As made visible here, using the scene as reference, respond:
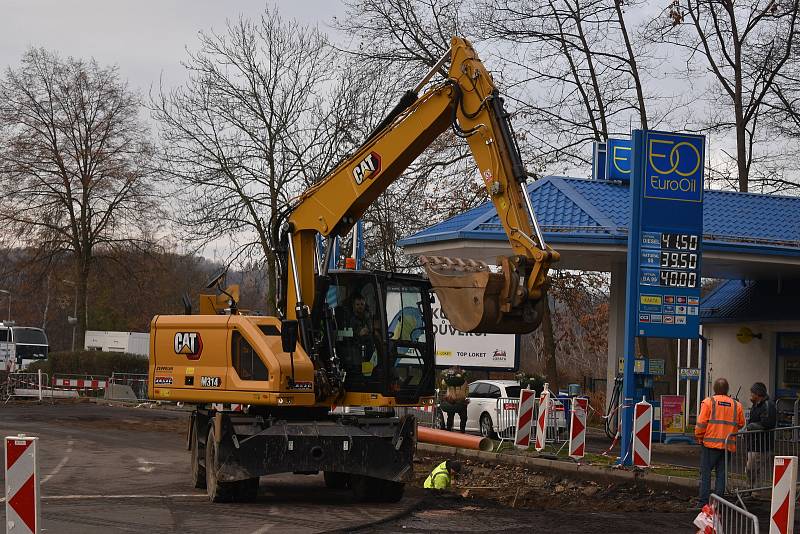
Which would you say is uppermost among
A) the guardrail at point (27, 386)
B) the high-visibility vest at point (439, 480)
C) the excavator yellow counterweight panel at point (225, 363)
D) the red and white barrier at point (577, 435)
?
the excavator yellow counterweight panel at point (225, 363)

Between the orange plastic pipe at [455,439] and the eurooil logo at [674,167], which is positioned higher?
the eurooil logo at [674,167]

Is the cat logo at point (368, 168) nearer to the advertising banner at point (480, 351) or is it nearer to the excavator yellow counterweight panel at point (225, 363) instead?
the excavator yellow counterweight panel at point (225, 363)

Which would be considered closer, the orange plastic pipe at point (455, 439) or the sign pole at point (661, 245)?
the sign pole at point (661, 245)

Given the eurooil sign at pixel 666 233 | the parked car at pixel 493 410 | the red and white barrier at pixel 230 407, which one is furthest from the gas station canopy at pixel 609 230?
the red and white barrier at pixel 230 407

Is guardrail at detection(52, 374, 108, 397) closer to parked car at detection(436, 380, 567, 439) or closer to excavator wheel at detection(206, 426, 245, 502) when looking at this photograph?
parked car at detection(436, 380, 567, 439)

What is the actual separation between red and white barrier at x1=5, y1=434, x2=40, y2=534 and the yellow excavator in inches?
206

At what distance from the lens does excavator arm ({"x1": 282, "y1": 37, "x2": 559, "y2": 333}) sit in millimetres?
12875

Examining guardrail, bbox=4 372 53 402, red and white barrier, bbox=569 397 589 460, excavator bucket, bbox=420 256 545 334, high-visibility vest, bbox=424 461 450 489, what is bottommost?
guardrail, bbox=4 372 53 402

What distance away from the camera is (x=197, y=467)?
16.4 meters

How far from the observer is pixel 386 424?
14750 millimetres

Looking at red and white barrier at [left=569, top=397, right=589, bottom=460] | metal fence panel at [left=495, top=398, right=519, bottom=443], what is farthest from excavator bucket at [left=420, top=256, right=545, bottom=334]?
metal fence panel at [left=495, top=398, right=519, bottom=443]

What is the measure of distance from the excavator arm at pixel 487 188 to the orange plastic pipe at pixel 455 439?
7386 mm

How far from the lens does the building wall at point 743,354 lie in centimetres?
2859

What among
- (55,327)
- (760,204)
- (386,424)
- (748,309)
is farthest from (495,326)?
(55,327)
